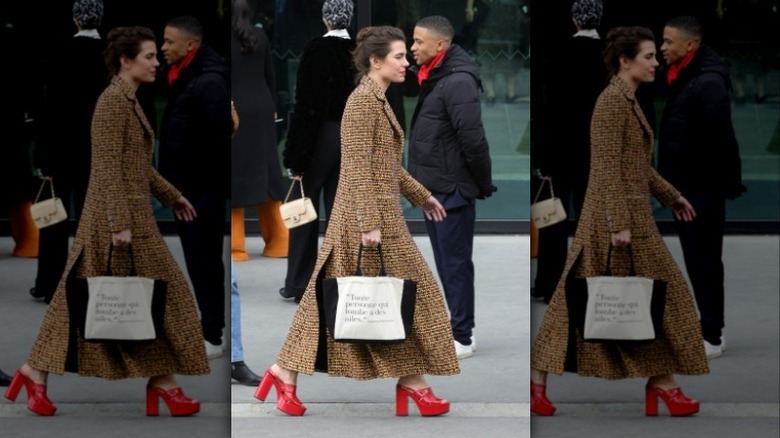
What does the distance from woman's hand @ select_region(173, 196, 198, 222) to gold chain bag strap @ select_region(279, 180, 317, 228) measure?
1484mm

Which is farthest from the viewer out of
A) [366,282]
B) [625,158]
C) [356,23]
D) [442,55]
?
[442,55]

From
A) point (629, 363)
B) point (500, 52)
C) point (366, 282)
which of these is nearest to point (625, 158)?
point (629, 363)

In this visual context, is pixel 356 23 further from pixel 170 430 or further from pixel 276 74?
pixel 170 430

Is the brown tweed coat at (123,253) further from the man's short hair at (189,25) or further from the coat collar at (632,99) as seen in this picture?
the coat collar at (632,99)

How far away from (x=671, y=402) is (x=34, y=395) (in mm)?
1752

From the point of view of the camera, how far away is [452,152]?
613 cm

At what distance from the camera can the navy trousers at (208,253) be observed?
167 inches

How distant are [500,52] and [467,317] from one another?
344 cm

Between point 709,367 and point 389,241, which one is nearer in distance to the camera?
point 709,367

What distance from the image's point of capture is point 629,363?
425 cm

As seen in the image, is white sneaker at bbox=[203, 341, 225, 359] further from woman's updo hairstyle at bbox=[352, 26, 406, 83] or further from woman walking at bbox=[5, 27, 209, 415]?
woman's updo hairstyle at bbox=[352, 26, 406, 83]

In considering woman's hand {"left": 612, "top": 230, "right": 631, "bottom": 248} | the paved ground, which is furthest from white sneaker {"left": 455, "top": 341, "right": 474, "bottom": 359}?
woman's hand {"left": 612, "top": 230, "right": 631, "bottom": 248}

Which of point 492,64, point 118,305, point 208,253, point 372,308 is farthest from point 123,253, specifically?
point 492,64

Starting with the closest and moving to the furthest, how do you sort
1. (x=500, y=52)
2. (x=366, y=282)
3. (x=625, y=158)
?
(x=625, y=158) < (x=366, y=282) < (x=500, y=52)
